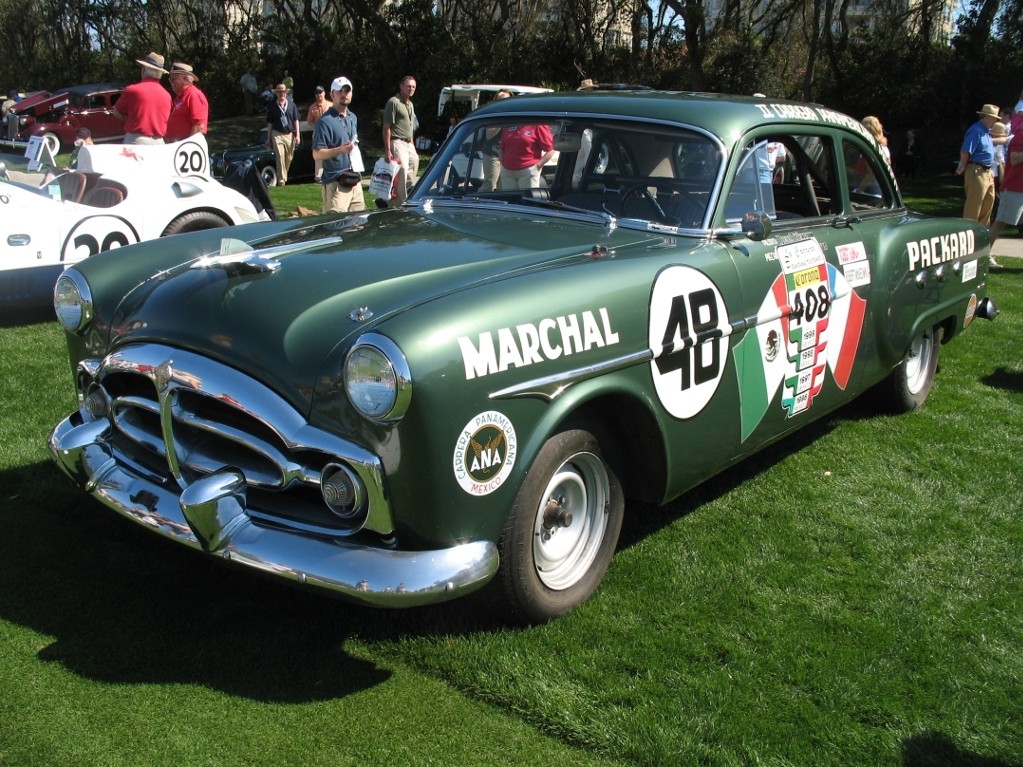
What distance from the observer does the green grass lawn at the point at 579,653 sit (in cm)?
263

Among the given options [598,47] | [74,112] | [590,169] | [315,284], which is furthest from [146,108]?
[598,47]

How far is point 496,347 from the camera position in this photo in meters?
2.76

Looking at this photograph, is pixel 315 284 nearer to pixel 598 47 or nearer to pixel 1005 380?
pixel 1005 380

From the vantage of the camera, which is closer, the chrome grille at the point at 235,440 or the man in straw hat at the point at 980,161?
the chrome grille at the point at 235,440

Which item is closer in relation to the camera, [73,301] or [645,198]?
[73,301]

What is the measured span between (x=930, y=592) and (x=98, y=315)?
10.1ft

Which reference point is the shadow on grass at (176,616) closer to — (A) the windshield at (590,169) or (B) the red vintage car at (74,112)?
(A) the windshield at (590,169)

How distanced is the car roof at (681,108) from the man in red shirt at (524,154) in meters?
0.11

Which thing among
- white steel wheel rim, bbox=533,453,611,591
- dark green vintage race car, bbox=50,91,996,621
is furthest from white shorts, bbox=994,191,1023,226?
white steel wheel rim, bbox=533,453,611,591

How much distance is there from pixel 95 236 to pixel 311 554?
16.6ft

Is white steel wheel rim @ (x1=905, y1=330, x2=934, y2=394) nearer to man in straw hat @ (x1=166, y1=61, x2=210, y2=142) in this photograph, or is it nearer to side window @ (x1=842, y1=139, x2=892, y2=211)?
side window @ (x1=842, y1=139, x2=892, y2=211)

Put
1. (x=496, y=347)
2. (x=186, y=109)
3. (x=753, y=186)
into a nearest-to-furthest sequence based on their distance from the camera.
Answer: (x=496, y=347) < (x=753, y=186) < (x=186, y=109)

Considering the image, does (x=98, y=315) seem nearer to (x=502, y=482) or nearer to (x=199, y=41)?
(x=502, y=482)

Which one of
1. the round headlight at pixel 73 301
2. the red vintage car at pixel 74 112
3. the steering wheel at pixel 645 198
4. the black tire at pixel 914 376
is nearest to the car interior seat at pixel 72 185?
the round headlight at pixel 73 301
